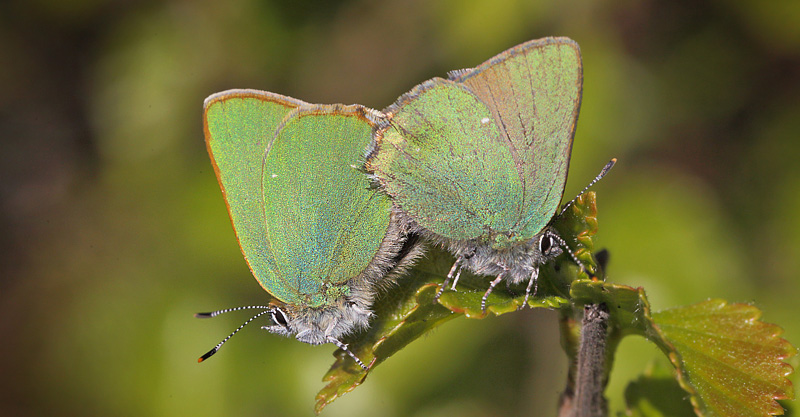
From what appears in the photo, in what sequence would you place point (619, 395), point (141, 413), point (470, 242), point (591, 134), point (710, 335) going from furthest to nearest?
point (591, 134) → point (141, 413) → point (619, 395) → point (470, 242) → point (710, 335)

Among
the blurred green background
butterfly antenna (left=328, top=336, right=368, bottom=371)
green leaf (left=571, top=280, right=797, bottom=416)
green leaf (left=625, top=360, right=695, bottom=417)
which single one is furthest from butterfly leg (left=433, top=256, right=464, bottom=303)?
the blurred green background

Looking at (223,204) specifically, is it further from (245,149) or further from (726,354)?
(726,354)

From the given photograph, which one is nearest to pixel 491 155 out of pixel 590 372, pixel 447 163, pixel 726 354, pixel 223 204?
pixel 447 163

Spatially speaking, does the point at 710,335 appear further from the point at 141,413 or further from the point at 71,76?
the point at 71,76

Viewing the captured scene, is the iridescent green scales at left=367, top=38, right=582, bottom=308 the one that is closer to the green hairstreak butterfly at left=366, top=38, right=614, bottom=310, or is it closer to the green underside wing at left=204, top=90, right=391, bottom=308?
the green hairstreak butterfly at left=366, top=38, right=614, bottom=310

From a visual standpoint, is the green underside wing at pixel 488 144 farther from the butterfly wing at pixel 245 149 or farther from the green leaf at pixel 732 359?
the green leaf at pixel 732 359

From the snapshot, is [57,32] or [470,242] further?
[57,32]

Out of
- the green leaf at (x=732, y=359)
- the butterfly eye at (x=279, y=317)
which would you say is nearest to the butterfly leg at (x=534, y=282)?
the green leaf at (x=732, y=359)

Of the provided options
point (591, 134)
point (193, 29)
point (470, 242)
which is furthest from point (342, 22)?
point (470, 242)
